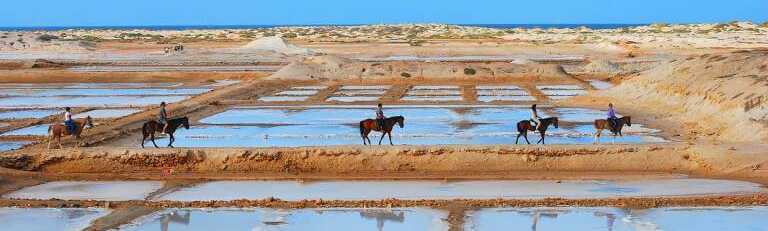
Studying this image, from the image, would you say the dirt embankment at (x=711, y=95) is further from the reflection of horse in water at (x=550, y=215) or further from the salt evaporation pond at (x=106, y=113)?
the salt evaporation pond at (x=106, y=113)

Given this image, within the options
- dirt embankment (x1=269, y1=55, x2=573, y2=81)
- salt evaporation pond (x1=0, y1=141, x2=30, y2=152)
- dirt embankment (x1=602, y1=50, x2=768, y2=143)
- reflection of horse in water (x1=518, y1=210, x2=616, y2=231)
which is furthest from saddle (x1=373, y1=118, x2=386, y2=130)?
dirt embankment (x1=269, y1=55, x2=573, y2=81)

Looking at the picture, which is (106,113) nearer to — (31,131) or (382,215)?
(31,131)

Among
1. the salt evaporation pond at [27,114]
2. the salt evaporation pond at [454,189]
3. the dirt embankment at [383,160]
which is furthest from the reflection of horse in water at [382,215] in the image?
the salt evaporation pond at [27,114]

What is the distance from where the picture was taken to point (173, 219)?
36.0ft

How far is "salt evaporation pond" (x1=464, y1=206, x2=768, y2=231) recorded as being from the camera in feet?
34.0

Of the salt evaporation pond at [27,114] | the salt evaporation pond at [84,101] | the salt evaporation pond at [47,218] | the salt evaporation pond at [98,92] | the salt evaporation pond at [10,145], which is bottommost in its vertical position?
the salt evaporation pond at [47,218]

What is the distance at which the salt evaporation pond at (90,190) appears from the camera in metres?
12.7

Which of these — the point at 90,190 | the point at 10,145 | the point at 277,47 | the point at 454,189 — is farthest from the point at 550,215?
the point at 277,47

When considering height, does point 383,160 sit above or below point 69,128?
below

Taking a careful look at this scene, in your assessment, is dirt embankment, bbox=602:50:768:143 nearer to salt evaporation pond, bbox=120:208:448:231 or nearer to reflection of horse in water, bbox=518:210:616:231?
reflection of horse in water, bbox=518:210:616:231

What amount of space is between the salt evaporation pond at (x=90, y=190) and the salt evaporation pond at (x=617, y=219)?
4.60 m

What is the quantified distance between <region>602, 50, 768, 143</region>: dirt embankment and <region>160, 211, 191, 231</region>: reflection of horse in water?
978 centimetres

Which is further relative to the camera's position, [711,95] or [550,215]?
[711,95]

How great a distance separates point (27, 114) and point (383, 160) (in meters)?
11.7
